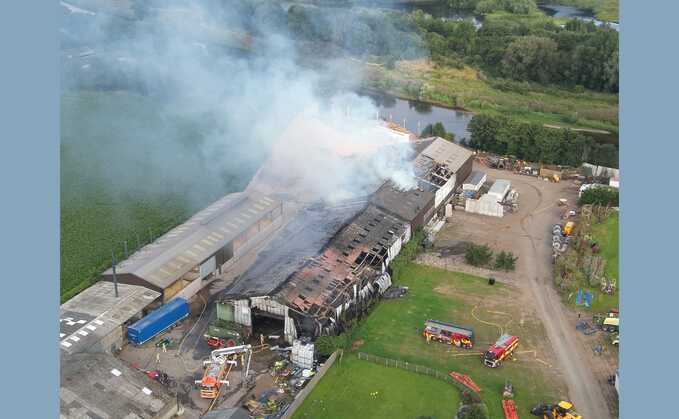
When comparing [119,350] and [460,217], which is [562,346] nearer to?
[460,217]

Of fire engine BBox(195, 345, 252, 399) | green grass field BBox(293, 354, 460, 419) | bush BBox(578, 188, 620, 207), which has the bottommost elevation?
fire engine BBox(195, 345, 252, 399)

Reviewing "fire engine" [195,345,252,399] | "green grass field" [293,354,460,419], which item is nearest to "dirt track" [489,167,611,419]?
"green grass field" [293,354,460,419]

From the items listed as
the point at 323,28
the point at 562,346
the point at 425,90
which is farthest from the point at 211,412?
the point at 425,90

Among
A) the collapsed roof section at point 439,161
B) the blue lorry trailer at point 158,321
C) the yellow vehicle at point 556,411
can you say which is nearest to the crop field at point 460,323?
the yellow vehicle at point 556,411

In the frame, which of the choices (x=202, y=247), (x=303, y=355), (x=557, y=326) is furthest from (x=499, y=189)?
(x=303, y=355)

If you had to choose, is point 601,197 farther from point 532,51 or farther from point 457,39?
point 457,39

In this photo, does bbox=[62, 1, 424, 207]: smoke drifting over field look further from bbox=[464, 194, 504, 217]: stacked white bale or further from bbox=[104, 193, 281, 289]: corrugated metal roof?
bbox=[464, 194, 504, 217]: stacked white bale
